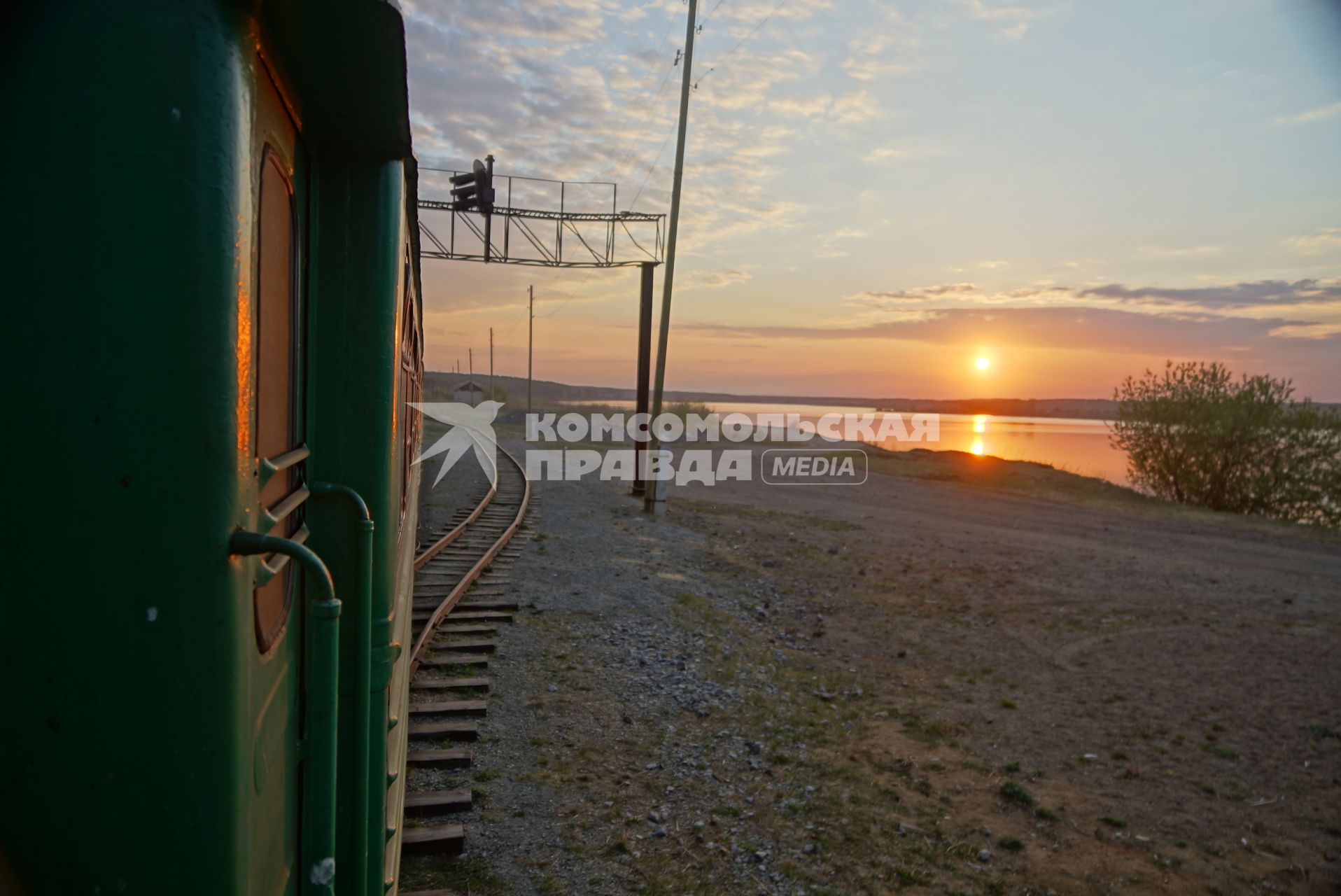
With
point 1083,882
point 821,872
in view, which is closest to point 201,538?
point 821,872

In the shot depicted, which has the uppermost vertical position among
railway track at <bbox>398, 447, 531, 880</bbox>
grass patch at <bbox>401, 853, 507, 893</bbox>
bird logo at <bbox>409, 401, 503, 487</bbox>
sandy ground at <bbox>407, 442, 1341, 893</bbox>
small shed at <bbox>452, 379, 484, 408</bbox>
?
small shed at <bbox>452, 379, 484, 408</bbox>

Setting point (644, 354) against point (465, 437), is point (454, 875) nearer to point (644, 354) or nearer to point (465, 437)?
point (644, 354)

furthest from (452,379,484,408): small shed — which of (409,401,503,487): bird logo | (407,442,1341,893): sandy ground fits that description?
(407,442,1341,893): sandy ground

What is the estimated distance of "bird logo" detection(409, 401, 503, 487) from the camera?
2267cm

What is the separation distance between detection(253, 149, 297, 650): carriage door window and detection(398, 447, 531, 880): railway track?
2.93m

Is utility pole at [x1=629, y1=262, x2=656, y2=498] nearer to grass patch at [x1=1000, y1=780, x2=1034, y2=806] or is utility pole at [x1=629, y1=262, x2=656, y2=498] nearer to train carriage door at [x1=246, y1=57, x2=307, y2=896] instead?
grass patch at [x1=1000, y1=780, x2=1034, y2=806]

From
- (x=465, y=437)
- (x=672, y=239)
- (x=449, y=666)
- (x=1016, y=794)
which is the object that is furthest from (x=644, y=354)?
(x=465, y=437)

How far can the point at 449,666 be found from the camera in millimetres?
6965

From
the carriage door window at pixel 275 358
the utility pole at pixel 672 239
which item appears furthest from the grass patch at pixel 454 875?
the utility pole at pixel 672 239

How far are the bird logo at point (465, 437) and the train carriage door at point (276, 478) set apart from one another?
441cm

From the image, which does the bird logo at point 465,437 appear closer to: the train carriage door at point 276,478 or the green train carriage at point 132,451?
the train carriage door at point 276,478

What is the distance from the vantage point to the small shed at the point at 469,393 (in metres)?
59.5

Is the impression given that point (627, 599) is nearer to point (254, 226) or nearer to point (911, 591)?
point (911, 591)

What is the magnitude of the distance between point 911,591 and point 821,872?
26.6ft
